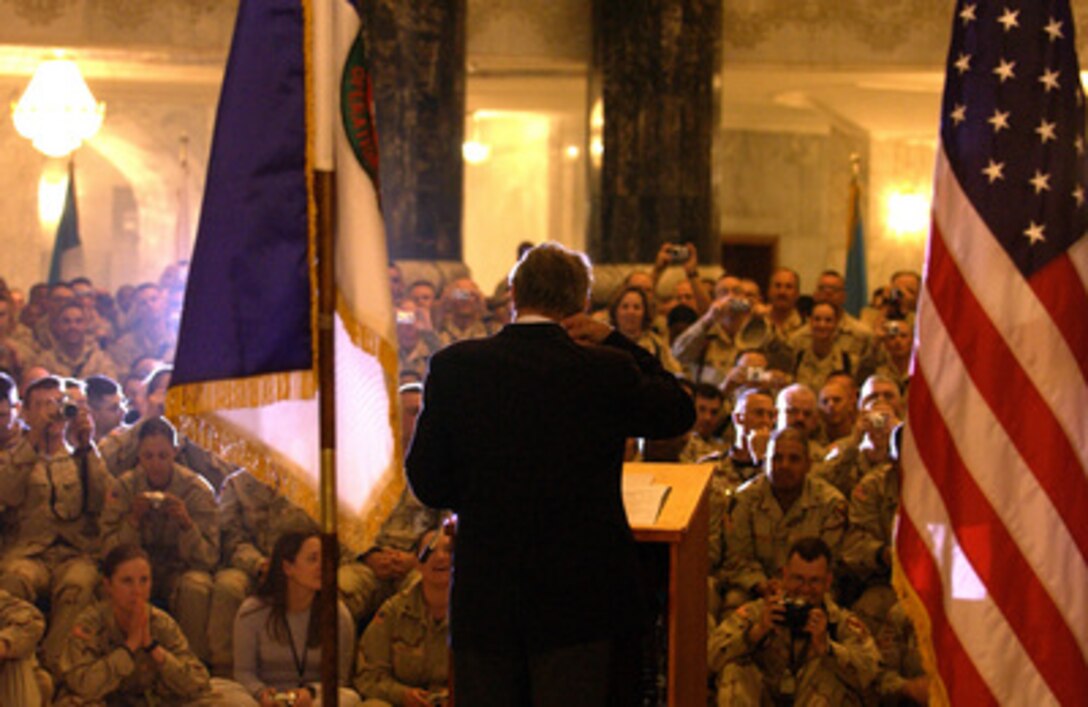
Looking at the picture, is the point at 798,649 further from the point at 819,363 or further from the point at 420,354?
the point at 819,363

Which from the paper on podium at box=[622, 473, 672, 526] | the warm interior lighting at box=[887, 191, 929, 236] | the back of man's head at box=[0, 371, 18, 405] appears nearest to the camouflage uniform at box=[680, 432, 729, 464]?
the back of man's head at box=[0, 371, 18, 405]

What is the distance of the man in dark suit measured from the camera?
10.2 ft

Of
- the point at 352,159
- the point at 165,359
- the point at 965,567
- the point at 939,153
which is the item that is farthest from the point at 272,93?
the point at 165,359

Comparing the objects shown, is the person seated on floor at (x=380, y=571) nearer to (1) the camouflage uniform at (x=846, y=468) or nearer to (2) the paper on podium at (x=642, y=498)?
(1) the camouflage uniform at (x=846, y=468)

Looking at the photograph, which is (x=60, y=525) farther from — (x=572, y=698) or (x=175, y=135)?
(x=175, y=135)

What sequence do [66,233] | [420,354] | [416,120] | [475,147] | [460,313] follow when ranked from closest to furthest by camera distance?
[420,354] < [460,313] < [416,120] < [66,233] < [475,147]

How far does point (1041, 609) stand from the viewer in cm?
389

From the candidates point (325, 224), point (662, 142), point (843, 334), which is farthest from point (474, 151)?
point (325, 224)

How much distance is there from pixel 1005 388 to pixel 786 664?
1.93 meters

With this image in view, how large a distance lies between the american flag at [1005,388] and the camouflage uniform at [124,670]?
2.65m

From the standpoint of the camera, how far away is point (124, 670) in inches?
221

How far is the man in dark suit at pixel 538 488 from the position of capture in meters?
3.12

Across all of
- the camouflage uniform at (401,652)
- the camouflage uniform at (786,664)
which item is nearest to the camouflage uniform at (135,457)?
the camouflage uniform at (401,652)

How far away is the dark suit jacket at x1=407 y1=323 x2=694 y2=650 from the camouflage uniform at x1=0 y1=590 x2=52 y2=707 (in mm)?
2863
